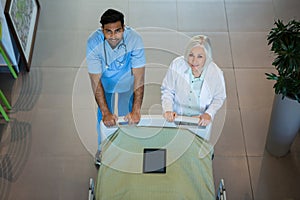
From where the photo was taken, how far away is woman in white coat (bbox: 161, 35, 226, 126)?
92.5 inches

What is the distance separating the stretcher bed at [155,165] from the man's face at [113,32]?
0.46 metres

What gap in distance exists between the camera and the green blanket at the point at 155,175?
2186 millimetres

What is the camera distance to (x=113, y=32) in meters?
2.30

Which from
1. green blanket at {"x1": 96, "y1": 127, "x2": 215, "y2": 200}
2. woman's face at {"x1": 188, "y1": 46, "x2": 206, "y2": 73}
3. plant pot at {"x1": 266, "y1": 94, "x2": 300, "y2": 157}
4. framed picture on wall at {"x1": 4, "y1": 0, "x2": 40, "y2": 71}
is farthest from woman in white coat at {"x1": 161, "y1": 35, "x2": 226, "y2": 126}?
framed picture on wall at {"x1": 4, "y1": 0, "x2": 40, "y2": 71}

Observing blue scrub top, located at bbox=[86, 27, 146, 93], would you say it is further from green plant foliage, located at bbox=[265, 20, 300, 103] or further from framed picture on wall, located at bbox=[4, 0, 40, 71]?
framed picture on wall, located at bbox=[4, 0, 40, 71]

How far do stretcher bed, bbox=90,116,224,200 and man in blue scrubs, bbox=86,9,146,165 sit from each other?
0.33ft

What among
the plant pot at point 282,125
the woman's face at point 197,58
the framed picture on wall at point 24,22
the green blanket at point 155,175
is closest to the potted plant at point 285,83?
the plant pot at point 282,125

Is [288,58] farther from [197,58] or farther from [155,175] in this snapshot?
[155,175]

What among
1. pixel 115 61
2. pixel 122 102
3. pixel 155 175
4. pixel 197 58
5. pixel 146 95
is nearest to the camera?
pixel 155 175

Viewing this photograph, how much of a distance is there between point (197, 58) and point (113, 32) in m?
0.47

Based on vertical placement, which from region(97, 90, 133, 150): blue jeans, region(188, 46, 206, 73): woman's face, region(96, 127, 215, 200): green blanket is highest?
region(188, 46, 206, 73): woman's face

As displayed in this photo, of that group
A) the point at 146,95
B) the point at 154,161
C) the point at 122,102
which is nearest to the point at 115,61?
the point at 122,102

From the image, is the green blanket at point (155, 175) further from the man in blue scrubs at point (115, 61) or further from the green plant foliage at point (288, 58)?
the green plant foliage at point (288, 58)

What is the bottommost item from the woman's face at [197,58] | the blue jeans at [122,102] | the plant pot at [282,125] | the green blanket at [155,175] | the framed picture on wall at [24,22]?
the green blanket at [155,175]
